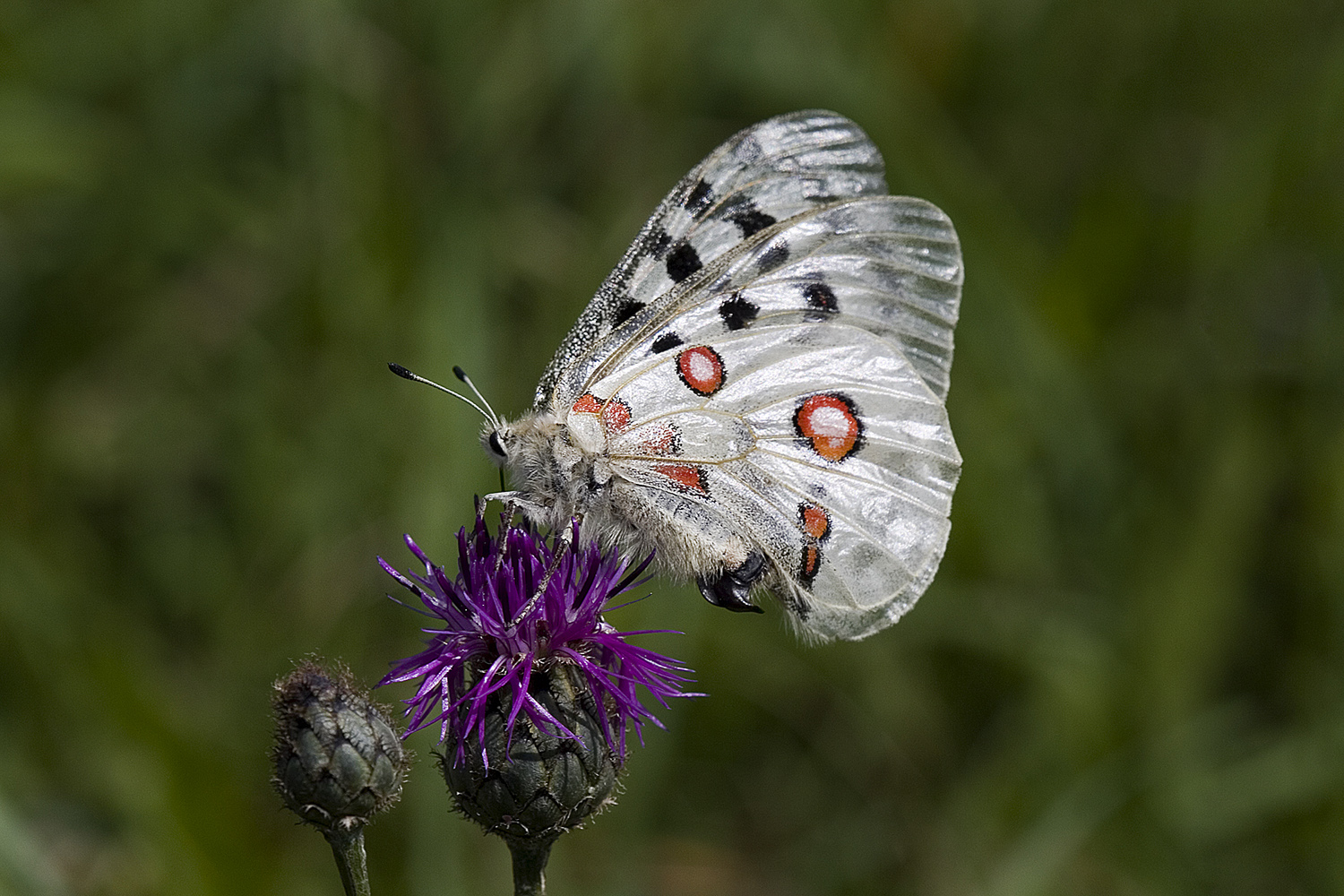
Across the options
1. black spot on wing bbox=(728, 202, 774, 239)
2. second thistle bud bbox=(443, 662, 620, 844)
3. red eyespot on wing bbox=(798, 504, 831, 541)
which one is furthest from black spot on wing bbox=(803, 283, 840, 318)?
second thistle bud bbox=(443, 662, 620, 844)

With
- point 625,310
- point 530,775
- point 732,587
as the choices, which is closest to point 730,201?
point 625,310

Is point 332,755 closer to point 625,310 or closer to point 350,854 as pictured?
point 350,854

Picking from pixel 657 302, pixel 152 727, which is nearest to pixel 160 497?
pixel 152 727

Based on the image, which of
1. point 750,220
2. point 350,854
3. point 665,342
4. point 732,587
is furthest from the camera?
point 750,220

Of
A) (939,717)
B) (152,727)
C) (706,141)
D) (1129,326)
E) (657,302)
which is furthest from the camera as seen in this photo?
(706,141)

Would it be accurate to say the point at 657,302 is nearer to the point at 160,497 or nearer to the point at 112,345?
the point at 160,497

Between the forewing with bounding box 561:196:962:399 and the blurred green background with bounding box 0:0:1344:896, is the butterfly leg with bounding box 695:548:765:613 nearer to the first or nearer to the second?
the forewing with bounding box 561:196:962:399

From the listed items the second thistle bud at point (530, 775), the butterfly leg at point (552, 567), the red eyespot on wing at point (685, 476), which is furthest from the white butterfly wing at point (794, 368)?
the second thistle bud at point (530, 775)
